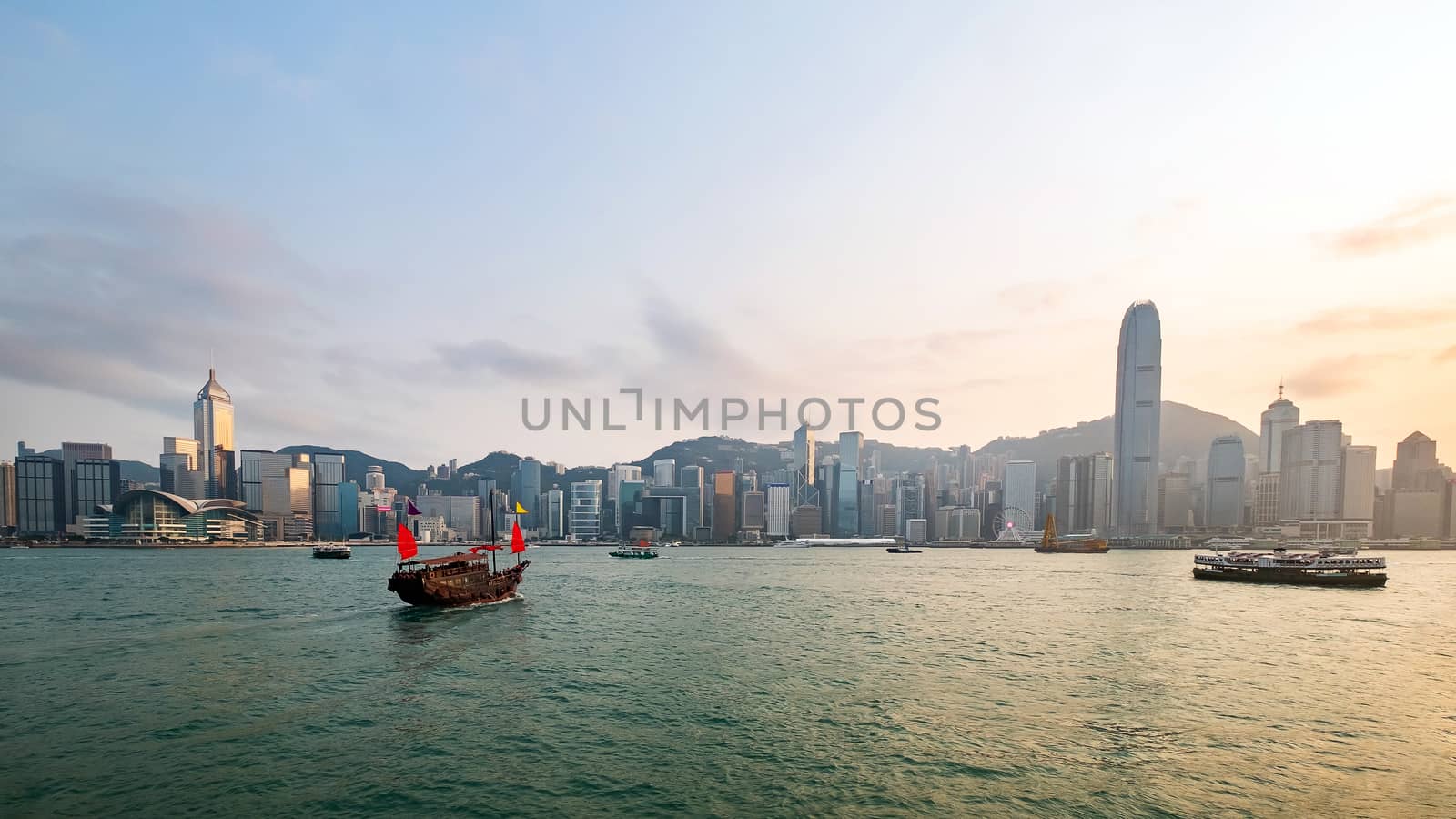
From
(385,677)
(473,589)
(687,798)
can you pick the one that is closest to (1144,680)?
(687,798)

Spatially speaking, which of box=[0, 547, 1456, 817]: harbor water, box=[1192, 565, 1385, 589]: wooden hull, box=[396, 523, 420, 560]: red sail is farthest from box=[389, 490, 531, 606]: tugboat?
box=[1192, 565, 1385, 589]: wooden hull

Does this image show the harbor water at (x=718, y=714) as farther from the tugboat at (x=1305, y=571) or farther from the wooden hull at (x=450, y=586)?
the tugboat at (x=1305, y=571)

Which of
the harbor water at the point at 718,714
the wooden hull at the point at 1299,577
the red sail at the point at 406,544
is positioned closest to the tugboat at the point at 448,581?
the red sail at the point at 406,544

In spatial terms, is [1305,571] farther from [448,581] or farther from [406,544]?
[406,544]

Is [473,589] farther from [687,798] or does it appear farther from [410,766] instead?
[687,798]

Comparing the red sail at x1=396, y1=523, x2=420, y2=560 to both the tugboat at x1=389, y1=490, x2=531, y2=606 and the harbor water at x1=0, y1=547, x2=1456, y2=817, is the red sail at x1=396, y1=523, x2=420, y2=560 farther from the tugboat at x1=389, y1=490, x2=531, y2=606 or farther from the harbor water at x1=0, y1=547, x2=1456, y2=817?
the harbor water at x1=0, y1=547, x2=1456, y2=817

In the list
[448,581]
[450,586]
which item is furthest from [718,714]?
[448,581]
